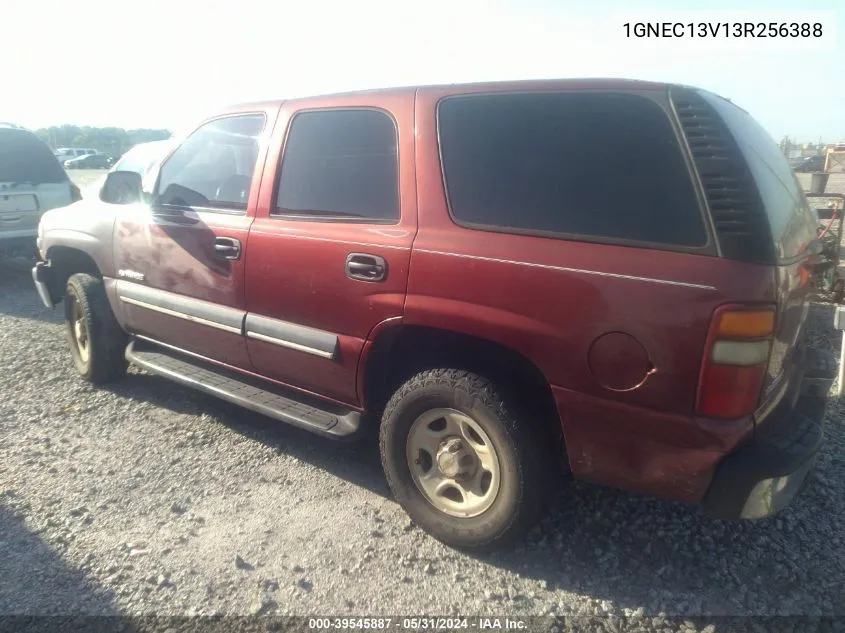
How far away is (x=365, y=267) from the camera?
8.82 ft

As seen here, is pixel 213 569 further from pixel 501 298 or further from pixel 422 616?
pixel 501 298

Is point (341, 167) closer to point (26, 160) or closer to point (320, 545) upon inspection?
point (320, 545)

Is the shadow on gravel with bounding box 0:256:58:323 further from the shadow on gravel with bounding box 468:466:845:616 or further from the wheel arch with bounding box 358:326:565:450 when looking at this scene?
the shadow on gravel with bounding box 468:466:845:616

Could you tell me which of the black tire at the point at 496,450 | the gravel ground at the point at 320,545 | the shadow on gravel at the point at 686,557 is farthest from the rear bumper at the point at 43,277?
the shadow on gravel at the point at 686,557

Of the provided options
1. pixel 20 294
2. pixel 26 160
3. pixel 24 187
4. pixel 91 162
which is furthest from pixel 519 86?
pixel 91 162

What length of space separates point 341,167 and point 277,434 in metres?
1.67

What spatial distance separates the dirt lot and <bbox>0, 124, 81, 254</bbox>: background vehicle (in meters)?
4.88

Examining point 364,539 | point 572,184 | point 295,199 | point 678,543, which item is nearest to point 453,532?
point 364,539

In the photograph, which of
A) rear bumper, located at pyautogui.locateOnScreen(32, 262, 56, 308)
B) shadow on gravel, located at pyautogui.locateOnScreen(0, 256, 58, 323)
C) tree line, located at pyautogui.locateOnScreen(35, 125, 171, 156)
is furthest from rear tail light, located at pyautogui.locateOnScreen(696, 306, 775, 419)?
tree line, located at pyautogui.locateOnScreen(35, 125, 171, 156)

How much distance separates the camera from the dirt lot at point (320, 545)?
2.38 metres

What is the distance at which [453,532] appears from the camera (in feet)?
8.69

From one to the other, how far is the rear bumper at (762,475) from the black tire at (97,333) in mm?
3778

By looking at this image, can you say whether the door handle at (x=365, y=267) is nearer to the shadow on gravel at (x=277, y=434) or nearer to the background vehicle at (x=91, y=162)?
the shadow on gravel at (x=277, y=434)

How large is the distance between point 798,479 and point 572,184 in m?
1.31
